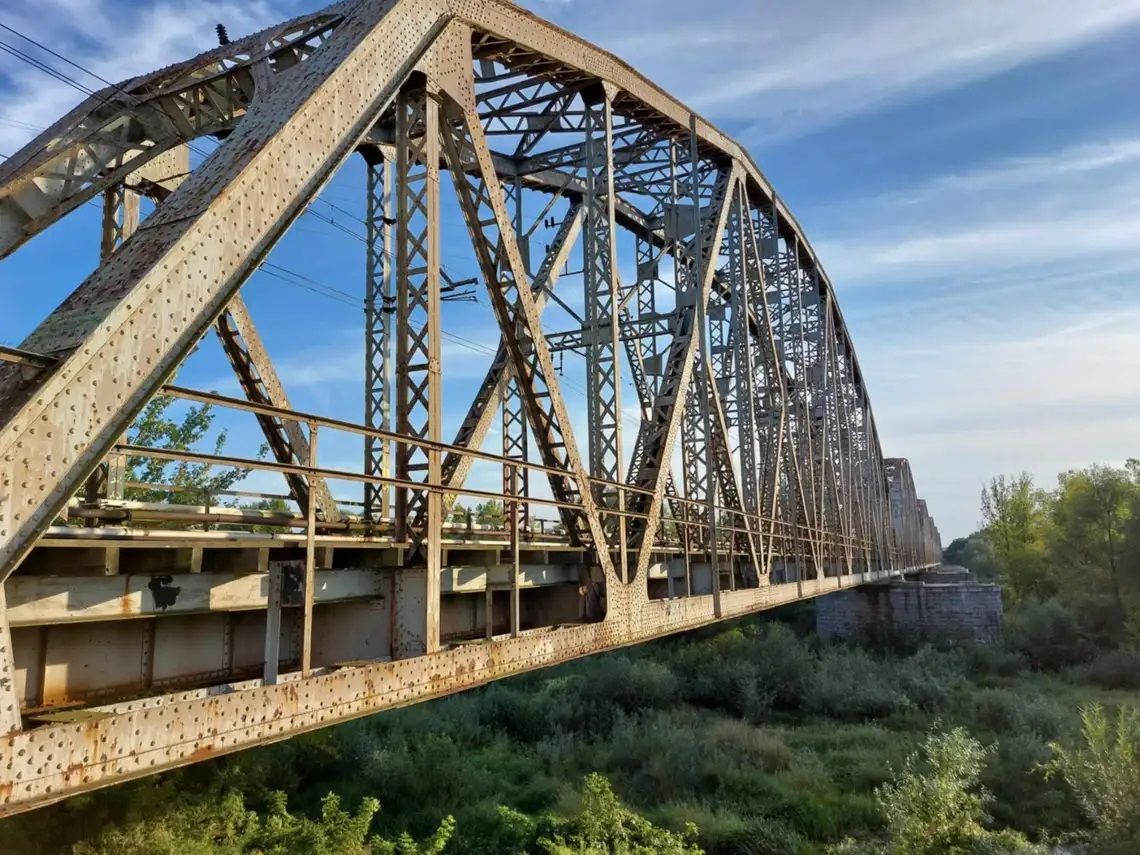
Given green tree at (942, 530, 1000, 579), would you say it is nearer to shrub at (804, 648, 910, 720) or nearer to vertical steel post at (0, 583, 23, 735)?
shrub at (804, 648, 910, 720)

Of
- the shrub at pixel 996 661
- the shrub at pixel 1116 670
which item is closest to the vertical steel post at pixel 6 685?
the shrub at pixel 996 661

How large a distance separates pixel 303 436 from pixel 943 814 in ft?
A: 49.9

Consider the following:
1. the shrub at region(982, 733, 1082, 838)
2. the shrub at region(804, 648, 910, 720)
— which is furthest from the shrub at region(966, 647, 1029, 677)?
the shrub at region(982, 733, 1082, 838)

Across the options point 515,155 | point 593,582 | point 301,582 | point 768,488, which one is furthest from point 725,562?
point 301,582

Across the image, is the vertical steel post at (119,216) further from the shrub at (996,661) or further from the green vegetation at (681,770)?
the shrub at (996,661)

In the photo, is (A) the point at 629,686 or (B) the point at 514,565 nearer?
(B) the point at 514,565

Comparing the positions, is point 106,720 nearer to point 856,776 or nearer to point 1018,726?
Answer: point 856,776

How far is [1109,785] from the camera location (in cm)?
1652

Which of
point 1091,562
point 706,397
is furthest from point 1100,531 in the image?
point 706,397

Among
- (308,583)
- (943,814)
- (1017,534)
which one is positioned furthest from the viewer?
(1017,534)

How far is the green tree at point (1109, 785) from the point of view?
15703 mm

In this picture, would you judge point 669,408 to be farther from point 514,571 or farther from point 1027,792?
point 1027,792

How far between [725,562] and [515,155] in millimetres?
7798

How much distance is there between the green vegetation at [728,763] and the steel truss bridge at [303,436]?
885cm
